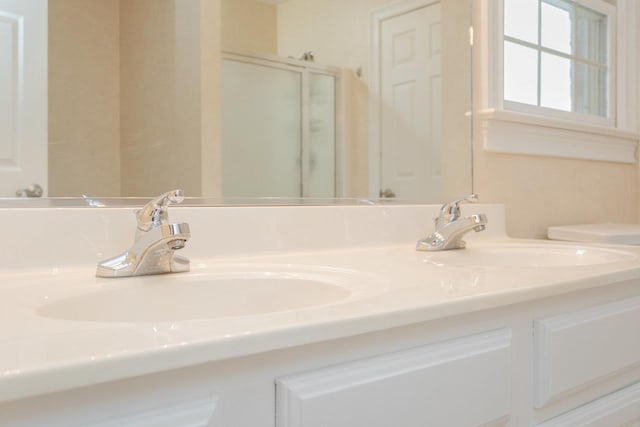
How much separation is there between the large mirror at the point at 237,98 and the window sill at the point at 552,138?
0.29 feet

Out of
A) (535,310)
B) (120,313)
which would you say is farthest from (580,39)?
(120,313)

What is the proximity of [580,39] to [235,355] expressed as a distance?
2018 mm

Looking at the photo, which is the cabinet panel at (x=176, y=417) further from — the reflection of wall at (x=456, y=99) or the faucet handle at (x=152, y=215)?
the reflection of wall at (x=456, y=99)

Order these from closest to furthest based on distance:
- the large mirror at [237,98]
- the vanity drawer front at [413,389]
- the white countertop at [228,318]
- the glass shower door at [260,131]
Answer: the white countertop at [228,318], the vanity drawer front at [413,389], the large mirror at [237,98], the glass shower door at [260,131]

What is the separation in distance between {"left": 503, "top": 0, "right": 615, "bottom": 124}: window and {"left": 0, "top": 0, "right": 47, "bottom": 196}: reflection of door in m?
1.28

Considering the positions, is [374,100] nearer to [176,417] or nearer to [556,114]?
[556,114]

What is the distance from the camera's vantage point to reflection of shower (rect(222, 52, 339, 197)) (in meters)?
1.08

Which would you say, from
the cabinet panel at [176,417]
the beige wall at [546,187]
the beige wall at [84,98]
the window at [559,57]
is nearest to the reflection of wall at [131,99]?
the beige wall at [84,98]

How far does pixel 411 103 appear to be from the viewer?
4.78ft

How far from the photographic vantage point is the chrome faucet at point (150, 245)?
0.79m

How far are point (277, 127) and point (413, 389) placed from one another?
672 millimetres

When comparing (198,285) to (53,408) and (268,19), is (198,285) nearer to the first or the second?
(53,408)

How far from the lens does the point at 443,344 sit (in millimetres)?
649

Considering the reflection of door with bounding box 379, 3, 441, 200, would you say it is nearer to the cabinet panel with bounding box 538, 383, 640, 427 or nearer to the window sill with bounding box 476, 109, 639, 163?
the window sill with bounding box 476, 109, 639, 163
